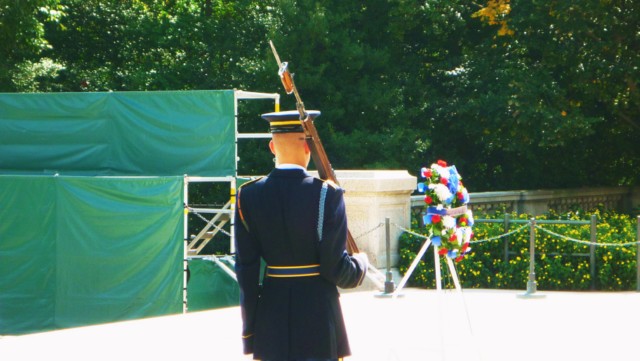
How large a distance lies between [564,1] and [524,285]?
24.4ft

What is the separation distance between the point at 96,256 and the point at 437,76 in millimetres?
11212

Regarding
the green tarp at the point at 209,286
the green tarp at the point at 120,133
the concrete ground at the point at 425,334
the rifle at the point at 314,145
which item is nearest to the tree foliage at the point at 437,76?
the green tarp at the point at 120,133

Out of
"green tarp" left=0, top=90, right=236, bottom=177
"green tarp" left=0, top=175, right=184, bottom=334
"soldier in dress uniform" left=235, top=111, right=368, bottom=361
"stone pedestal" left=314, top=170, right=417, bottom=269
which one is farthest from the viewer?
"green tarp" left=0, top=90, right=236, bottom=177

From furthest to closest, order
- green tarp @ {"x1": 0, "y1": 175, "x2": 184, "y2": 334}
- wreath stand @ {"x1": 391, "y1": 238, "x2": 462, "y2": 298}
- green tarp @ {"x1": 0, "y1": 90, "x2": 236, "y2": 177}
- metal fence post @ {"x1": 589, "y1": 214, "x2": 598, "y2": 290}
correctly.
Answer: green tarp @ {"x1": 0, "y1": 90, "x2": 236, "y2": 177}, green tarp @ {"x1": 0, "y1": 175, "x2": 184, "y2": 334}, metal fence post @ {"x1": 589, "y1": 214, "x2": 598, "y2": 290}, wreath stand @ {"x1": 391, "y1": 238, "x2": 462, "y2": 298}

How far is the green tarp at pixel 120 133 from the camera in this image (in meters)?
15.5

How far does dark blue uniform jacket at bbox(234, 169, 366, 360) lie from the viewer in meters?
4.67

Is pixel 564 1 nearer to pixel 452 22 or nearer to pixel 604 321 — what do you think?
pixel 452 22

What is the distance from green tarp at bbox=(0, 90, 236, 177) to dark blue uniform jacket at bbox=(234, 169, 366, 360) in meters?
10.7

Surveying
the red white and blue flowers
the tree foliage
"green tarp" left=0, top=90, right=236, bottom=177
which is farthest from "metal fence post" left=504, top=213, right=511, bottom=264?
the tree foliage

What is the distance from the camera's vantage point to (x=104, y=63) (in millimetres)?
27719

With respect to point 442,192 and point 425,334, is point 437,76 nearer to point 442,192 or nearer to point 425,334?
point 425,334

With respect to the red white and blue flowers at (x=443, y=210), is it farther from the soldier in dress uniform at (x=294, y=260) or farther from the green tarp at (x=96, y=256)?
the green tarp at (x=96, y=256)

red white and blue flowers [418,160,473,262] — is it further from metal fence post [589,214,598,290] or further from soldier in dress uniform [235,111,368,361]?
metal fence post [589,214,598,290]

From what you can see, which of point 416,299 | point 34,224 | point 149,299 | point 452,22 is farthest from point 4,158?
point 452,22
